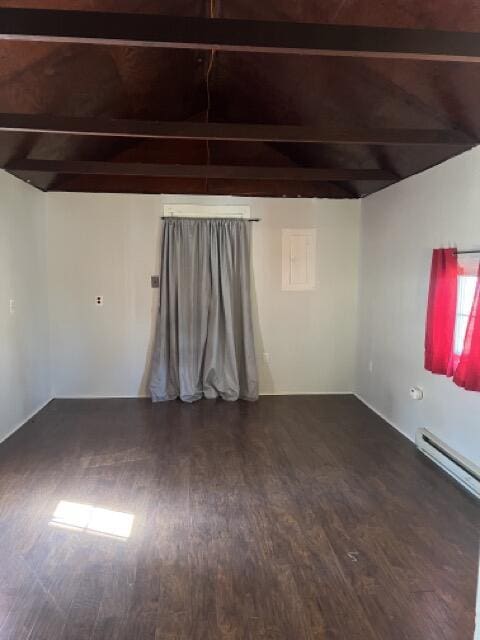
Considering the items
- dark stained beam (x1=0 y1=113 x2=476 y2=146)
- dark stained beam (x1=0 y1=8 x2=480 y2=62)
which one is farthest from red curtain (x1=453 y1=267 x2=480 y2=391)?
dark stained beam (x1=0 y1=8 x2=480 y2=62)

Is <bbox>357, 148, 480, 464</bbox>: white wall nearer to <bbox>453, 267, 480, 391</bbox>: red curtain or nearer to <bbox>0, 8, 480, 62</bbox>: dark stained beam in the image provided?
<bbox>453, 267, 480, 391</bbox>: red curtain

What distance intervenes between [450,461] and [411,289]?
1515mm

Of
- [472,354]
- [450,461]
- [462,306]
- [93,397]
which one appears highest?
[462,306]

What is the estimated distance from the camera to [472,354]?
3021mm

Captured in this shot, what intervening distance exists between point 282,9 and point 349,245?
3141mm

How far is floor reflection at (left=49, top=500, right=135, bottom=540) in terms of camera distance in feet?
8.76

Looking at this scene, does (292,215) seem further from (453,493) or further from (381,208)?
(453,493)

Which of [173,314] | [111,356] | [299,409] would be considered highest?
[173,314]

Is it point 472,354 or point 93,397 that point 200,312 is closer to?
point 93,397

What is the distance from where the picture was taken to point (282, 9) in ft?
9.07

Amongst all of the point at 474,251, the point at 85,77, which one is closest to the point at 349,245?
the point at 474,251

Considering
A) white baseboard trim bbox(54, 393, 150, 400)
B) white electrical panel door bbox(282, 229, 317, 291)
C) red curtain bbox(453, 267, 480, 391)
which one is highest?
white electrical panel door bbox(282, 229, 317, 291)


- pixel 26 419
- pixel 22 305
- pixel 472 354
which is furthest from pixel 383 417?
pixel 22 305

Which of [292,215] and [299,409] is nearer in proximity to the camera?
[299,409]
